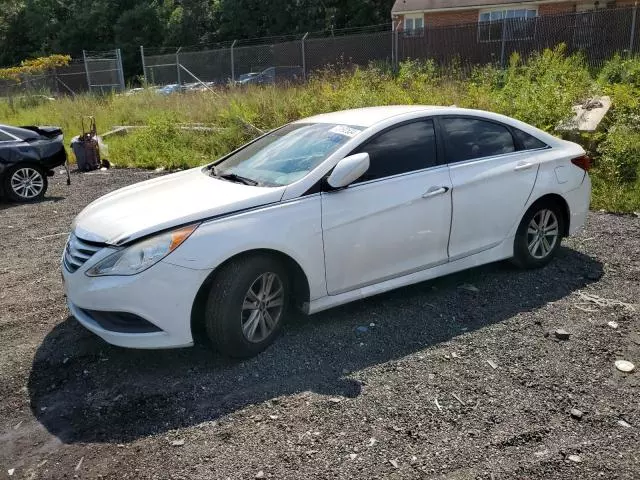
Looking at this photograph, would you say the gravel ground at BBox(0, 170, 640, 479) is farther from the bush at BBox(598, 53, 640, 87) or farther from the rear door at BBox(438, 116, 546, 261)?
the bush at BBox(598, 53, 640, 87)

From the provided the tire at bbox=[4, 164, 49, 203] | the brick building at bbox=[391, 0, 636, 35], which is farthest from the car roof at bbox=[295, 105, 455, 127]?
the brick building at bbox=[391, 0, 636, 35]

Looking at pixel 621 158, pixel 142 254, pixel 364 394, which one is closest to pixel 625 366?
pixel 364 394

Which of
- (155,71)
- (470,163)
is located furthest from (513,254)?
(155,71)

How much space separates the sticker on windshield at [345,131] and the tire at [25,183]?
7.38 metres

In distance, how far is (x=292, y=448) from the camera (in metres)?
3.14

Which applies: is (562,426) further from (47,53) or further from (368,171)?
(47,53)

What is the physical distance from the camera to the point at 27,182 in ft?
32.9

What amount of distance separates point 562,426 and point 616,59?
12.7 meters

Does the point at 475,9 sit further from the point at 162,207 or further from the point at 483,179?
the point at 162,207

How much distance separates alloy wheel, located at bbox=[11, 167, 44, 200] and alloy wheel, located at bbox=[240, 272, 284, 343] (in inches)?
301

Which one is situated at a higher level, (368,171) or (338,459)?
(368,171)

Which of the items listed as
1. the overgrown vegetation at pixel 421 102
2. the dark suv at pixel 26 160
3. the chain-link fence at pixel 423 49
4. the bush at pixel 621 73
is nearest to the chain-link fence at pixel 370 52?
the chain-link fence at pixel 423 49

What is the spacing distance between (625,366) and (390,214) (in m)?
1.87

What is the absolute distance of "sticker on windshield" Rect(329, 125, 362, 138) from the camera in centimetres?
447
